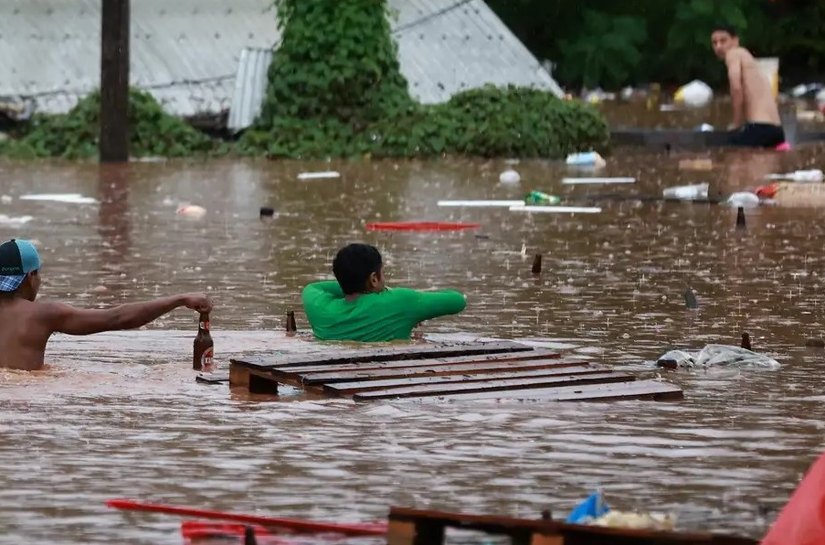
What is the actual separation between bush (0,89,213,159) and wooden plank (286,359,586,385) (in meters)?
16.2

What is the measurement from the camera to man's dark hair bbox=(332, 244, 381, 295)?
9.87 metres

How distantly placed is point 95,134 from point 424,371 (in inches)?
651

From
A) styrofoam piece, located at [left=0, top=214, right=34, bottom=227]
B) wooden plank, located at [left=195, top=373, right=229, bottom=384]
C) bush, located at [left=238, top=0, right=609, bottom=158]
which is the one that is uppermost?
Answer: bush, located at [left=238, top=0, right=609, bottom=158]

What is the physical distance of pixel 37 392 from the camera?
28.0 ft

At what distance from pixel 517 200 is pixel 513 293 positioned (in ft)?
21.1

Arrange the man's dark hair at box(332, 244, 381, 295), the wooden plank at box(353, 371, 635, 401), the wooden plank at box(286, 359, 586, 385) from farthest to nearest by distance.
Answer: the man's dark hair at box(332, 244, 381, 295)
the wooden plank at box(286, 359, 586, 385)
the wooden plank at box(353, 371, 635, 401)

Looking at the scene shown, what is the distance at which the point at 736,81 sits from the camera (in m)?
23.3

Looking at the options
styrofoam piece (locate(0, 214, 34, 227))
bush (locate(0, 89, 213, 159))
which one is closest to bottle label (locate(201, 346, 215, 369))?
styrofoam piece (locate(0, 214, 34, 227))

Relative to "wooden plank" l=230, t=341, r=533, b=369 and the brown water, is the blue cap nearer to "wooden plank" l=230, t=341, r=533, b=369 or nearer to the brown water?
the brown water

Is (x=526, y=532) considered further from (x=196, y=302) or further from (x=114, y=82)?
(x=114, y=82)

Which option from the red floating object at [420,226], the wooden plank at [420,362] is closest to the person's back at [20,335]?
the wooden plank at [420,362]

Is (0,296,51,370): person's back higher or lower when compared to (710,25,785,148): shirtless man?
lower

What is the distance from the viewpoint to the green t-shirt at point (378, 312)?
9938mm

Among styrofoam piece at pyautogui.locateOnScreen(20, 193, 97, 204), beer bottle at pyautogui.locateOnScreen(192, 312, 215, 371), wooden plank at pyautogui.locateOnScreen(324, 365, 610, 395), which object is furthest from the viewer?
styrofoam piece at pyautogui.locateOnScreen(20, 193, 97, 204)
